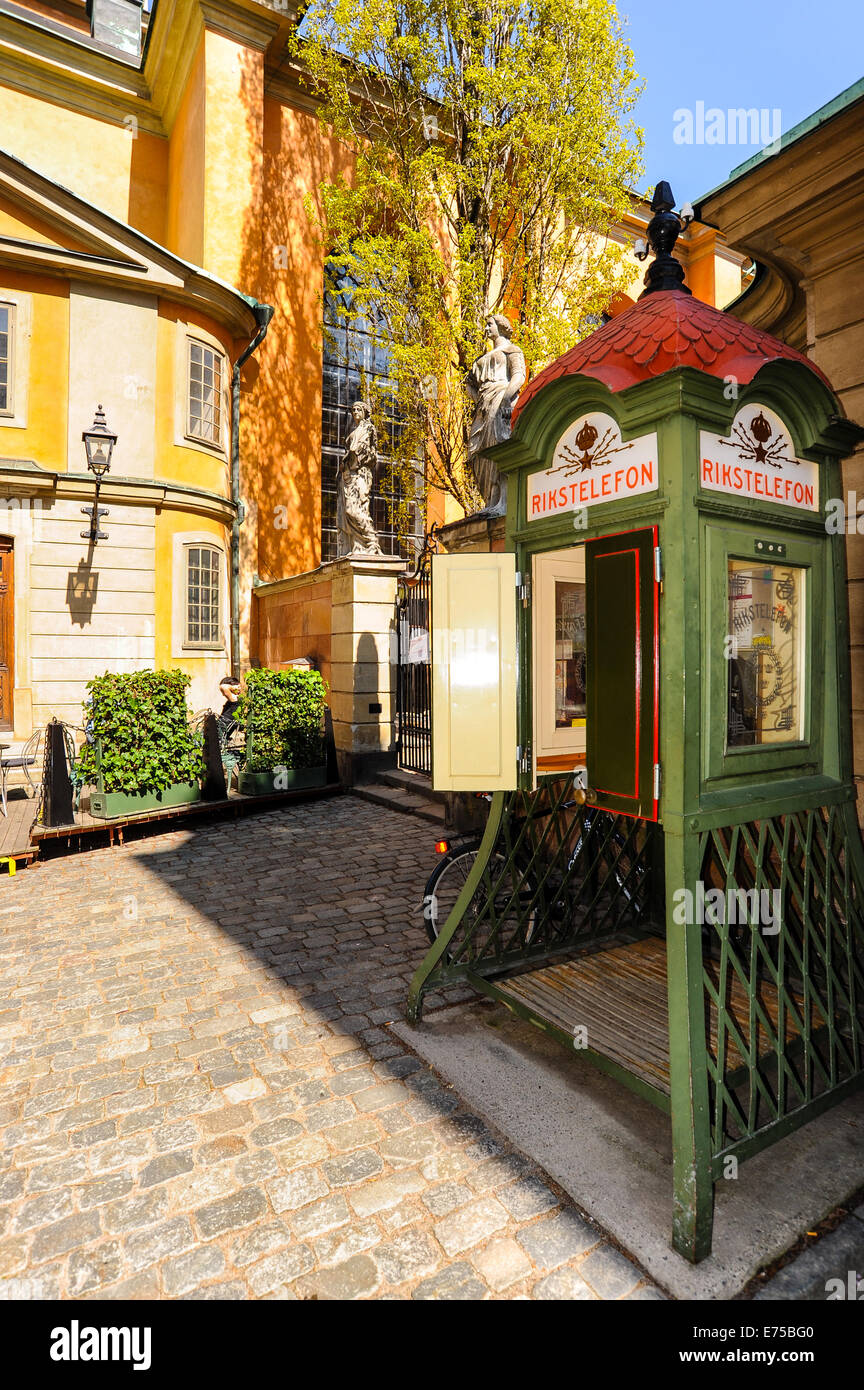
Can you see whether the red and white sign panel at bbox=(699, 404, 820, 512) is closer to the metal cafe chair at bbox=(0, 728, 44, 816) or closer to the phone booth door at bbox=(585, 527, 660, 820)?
the phone booth door at bbox=(585, 527, 660, 820)

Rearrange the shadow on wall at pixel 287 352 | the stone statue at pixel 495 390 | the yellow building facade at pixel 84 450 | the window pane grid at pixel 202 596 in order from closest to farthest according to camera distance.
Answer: the stone statue at pixel 495 390
the yellow building facade at pixel 84 450
the window pane grid at pixel 202 596
the shadow on wall at pixel 287 352

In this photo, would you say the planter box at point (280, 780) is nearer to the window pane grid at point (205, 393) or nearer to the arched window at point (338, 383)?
the window pane grid at point (205, 393)

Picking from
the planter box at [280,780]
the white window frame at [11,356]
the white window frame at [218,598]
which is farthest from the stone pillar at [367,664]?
the white window frame at [11,356]

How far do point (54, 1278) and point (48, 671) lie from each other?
11.9m

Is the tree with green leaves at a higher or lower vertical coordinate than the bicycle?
higher

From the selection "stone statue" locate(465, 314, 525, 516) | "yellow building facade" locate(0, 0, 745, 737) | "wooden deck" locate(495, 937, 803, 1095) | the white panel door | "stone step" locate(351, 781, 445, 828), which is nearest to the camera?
"wooden deck" locate(495, 937, 803, 1095)

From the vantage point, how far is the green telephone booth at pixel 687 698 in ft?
9.12

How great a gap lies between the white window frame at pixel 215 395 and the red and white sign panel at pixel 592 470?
12.6m

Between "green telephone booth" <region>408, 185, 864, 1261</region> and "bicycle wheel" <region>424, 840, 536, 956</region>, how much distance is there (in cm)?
5

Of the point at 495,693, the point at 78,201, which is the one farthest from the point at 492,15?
the point at 495,693

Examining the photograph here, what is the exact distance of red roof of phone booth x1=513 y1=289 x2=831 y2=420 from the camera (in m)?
2.80

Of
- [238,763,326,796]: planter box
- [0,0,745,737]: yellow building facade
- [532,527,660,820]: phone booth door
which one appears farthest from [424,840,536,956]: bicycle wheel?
[0,0,745,737]: yellow building facade

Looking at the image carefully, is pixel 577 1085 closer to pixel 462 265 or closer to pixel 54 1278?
pixel 54 1278
